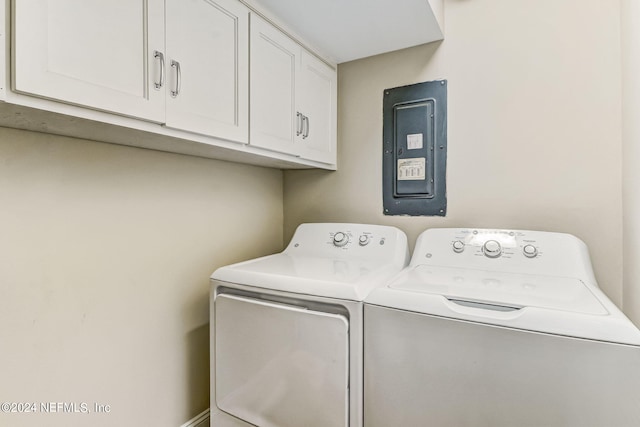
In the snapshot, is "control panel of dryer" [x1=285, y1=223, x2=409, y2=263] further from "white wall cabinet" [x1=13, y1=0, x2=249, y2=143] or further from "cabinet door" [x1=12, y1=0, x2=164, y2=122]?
"cabinet door" [x1=12, y1=0, x2=164, y2=122]

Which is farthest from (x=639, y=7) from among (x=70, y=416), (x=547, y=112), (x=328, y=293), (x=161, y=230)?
(x=70, y=416)

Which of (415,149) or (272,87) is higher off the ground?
(272,87)

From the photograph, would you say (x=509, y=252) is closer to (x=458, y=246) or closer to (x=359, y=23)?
(x=458, y=246)

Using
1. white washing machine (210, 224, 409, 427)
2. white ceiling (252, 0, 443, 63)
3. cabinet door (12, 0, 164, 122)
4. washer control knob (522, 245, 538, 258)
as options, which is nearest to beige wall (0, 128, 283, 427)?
white washing machine (210, 224, 409, 427)

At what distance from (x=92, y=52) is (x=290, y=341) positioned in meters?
1.06

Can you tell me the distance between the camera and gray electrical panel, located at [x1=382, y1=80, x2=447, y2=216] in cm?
174

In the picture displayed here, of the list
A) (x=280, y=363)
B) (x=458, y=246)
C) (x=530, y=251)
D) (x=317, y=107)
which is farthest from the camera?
(x=317, y=107)

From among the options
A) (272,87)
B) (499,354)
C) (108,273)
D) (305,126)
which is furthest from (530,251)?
→ (108,273)

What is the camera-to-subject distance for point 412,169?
1802 mm

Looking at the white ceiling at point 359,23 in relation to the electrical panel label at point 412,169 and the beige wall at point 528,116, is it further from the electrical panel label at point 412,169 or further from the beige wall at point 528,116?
the electrical panel label at point 412,169

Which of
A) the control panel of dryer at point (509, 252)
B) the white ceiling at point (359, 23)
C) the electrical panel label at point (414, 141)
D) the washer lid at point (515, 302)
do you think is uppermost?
the white ceiling at point (359, 23)

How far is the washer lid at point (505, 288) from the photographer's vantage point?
3.07 ft

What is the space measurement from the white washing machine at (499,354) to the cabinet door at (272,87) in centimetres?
82

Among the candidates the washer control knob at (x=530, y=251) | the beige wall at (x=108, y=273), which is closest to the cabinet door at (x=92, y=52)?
the beige wall at (x=108, y=273)
